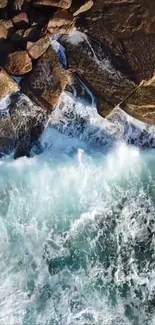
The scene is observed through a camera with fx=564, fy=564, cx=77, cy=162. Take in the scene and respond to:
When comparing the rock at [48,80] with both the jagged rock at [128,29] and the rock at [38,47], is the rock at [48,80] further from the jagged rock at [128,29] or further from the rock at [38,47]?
the jagged rock at [128,29]

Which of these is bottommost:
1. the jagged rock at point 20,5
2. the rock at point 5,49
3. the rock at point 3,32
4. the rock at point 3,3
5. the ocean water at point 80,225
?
the ocean water at point 80,225

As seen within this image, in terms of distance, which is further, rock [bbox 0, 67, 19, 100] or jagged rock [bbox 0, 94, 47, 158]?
jagged rock [bbox 0, 94, 47, 158]

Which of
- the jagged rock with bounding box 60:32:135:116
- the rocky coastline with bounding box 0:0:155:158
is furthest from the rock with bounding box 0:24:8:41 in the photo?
the jagged rock with bounding box 60:32:135:116

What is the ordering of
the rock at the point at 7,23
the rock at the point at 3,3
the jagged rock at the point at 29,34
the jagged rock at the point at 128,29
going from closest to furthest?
the jagged rock at the point at 128,29 < the jagged rock at the point at 29,34 < the rock at the point at 7,23 < the rock at the point at 3,3

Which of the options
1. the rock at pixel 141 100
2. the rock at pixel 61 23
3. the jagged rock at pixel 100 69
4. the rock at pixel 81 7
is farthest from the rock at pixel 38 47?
the rock at pixel 141 100

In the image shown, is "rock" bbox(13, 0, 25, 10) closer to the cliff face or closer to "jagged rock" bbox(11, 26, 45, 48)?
"jagged rock" bbox(11, 26, 45, 48)

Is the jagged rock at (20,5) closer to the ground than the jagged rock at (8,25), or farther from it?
farther from it

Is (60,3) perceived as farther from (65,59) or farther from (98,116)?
(98,116)

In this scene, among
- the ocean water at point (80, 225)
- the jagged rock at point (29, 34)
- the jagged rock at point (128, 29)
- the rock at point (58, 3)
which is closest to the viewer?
the ocean water at point (80, 225)

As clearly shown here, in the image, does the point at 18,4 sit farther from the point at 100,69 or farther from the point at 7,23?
the point at 100,69
